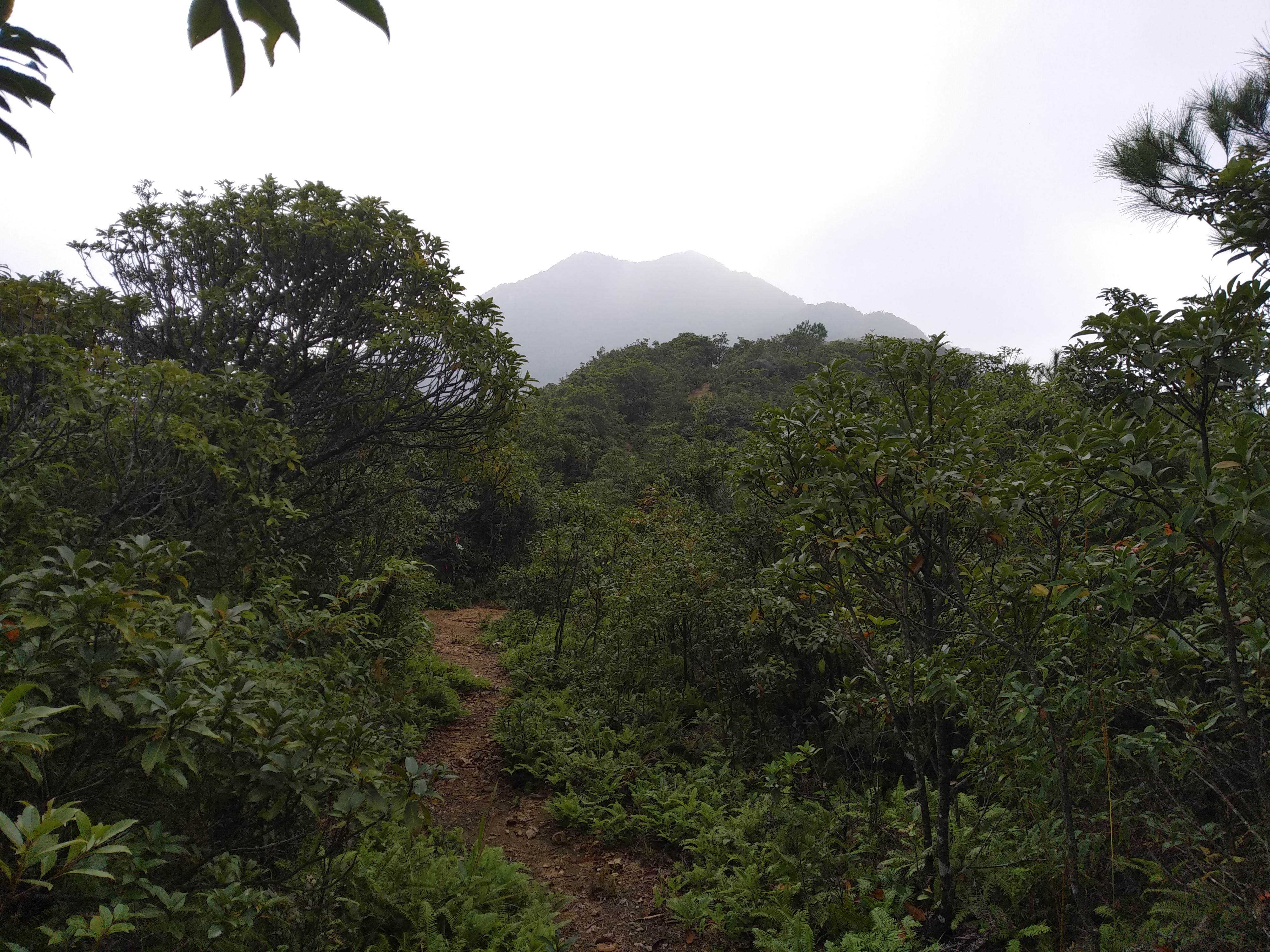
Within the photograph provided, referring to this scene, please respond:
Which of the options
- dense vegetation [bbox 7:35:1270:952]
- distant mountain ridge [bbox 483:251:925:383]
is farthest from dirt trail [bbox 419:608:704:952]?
distant mountain ridge [bbox 483:251:925:383]

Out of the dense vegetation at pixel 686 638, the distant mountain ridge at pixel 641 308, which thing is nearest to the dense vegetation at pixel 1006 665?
the dense vegetation at pixel 686 638

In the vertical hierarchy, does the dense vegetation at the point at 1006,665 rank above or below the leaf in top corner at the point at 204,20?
below

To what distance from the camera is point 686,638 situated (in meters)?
7.73

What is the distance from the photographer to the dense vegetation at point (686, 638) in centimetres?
203

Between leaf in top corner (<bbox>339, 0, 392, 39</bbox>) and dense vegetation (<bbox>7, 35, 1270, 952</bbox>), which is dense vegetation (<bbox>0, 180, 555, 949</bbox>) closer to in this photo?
dense vegetation (<bbox>7, 35, 1270, 952</bbox>)

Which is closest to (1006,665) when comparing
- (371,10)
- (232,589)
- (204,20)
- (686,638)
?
(371,10)

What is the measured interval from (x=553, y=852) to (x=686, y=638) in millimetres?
3214

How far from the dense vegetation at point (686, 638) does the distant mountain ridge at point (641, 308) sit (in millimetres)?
84961

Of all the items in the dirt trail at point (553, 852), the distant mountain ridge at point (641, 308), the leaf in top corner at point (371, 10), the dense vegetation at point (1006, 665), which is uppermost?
the distant mountain ridge at point (641, 308)

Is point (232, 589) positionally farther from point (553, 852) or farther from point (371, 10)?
point (371, 10)

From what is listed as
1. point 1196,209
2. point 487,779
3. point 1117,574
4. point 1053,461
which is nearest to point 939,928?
point 1117,574

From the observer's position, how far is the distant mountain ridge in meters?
110

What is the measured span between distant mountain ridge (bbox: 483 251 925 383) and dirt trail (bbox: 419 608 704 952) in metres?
85.7

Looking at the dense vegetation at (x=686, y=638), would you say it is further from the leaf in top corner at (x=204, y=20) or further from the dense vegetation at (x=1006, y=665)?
Result: the leaf in top corner at (x=204, y=20)
